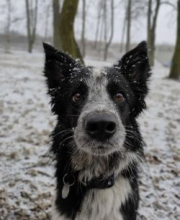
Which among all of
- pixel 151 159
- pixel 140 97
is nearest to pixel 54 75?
pixel 140 97

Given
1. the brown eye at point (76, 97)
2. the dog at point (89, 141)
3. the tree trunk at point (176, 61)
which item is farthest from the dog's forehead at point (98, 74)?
the tree trunk at point (176, 61)

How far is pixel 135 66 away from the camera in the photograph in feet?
10.5

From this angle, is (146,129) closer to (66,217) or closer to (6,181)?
(6,181)

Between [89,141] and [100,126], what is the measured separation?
273 mm

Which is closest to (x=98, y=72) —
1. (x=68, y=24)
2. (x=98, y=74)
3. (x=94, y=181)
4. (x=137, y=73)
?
(x=98, y=74)

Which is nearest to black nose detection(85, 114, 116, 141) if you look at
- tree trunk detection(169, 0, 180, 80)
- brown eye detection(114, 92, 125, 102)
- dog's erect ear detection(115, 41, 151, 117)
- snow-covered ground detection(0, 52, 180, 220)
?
brown eye detection(114, 92, 125, 102)

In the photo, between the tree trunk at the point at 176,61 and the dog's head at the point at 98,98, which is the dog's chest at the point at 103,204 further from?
the tree trunk at the point at 176,61

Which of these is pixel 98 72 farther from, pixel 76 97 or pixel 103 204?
pixel 103 204

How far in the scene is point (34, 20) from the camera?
30.8m

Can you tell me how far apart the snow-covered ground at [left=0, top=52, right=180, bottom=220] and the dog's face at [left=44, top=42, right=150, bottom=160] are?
1130 millimetres

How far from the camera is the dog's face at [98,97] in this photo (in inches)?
96.3

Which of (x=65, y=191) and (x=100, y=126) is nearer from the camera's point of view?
(x=100, y=126)

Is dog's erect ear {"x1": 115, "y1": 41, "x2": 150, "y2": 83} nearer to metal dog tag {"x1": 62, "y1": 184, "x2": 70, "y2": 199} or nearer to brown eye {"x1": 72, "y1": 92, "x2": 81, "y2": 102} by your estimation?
brown eye {"x1": 72, "y1": 92, "x2": 81, "y2": 102}

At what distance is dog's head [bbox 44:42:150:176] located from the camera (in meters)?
2.46
